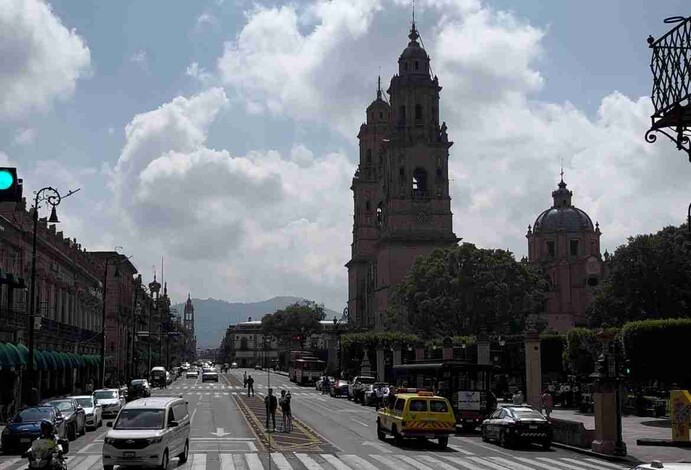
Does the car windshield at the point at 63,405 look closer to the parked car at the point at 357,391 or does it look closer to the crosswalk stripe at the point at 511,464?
the crosswalk stripe at the point at 511,464

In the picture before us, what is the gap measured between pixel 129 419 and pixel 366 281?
4675 inches

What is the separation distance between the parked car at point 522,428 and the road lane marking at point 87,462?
1418 centimetres

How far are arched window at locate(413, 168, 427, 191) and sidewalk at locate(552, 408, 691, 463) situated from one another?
200 feet

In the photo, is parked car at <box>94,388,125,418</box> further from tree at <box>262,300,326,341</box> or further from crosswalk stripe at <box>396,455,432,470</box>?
tree at <box>262,300,326,341</box>

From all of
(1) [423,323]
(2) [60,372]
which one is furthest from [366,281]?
(2) [60,372]

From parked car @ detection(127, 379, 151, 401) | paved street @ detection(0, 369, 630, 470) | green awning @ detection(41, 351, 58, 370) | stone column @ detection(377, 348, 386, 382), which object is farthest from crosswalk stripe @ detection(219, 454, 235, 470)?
stone column @ detection(377, 348, 386, 382)

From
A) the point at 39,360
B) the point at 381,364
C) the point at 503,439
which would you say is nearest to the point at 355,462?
the point at 503,439

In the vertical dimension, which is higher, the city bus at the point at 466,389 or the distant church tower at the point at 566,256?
the distant church tower at the point at 566,256

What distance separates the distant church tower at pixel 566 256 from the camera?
125 m

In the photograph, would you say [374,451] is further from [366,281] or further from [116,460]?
[366,281]

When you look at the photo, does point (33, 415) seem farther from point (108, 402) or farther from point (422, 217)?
point (422, 217)

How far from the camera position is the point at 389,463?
26.1 m

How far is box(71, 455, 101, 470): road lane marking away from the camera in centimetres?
2489

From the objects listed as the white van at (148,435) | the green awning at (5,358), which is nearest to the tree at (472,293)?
the green awning at (5,358)
